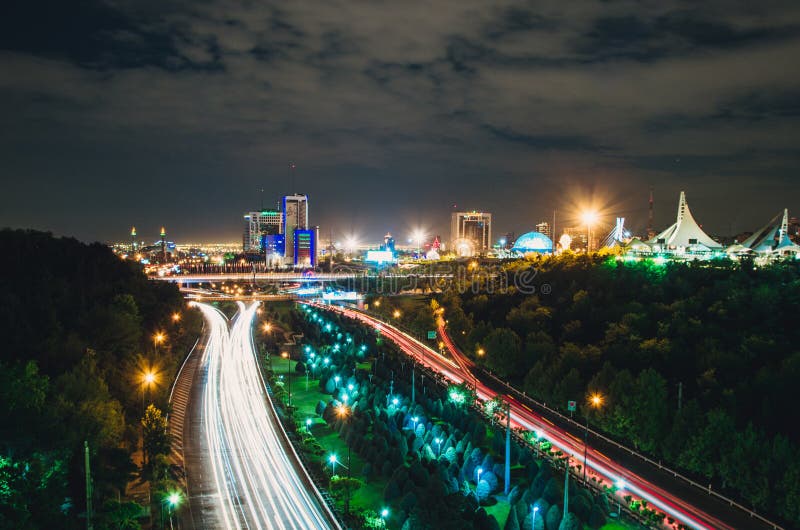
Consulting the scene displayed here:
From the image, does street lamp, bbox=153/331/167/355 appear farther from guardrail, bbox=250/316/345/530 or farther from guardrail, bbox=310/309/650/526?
guardrail, bbox=310/309/650/526

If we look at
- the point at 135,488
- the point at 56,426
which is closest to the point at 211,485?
the point at 135,488

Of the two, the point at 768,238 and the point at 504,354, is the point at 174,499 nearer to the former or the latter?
the point at 504,354

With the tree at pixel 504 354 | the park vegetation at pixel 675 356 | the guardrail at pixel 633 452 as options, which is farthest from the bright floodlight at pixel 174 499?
the tree at pixel 504 354

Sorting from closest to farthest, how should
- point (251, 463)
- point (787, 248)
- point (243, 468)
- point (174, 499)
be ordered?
point (174, 499), point (243, 468), point (251, 463), point (787, 248)

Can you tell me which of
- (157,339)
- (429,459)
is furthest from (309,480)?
(157,339)

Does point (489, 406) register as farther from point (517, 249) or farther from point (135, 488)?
point (517, 249)

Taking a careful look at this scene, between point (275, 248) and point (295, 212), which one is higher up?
point (295, 212)
